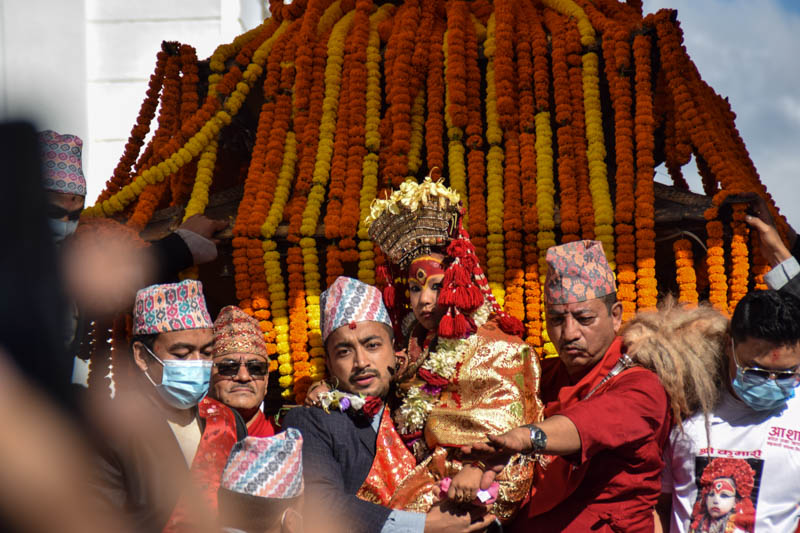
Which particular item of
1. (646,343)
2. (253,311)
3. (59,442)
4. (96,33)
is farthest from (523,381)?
(96,33)

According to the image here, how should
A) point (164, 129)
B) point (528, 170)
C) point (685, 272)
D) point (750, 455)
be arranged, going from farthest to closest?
point (164, 129) → point (528, 170) → point (685, 272) → point (750, 455)

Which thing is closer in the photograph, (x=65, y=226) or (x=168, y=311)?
(x=168, y=311)

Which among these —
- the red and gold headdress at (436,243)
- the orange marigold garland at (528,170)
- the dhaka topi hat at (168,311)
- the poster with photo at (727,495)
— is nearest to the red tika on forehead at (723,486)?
the poster with photo at (727,495)

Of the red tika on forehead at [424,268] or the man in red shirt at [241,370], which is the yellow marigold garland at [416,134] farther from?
the man in red shirt at [241,370]

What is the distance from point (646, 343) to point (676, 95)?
1.70 meters

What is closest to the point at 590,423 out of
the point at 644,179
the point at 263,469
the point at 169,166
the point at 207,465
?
the point at 263,469

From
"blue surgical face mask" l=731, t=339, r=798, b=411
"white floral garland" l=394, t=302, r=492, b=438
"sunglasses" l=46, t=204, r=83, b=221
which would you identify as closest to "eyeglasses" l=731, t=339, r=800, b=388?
"blue surgical face mask" l=731, t=339, r=798, b=411

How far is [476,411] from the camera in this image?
3.24 meters

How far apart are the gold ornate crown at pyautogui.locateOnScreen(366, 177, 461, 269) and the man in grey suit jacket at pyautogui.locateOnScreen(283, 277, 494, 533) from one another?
0.84 feet

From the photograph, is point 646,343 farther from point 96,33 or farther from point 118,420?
point 96,33

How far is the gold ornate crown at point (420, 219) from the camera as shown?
371cm

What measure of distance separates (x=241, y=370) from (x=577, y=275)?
1.60m

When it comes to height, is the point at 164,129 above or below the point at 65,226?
above

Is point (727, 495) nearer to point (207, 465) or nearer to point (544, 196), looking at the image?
point (544, 196)
